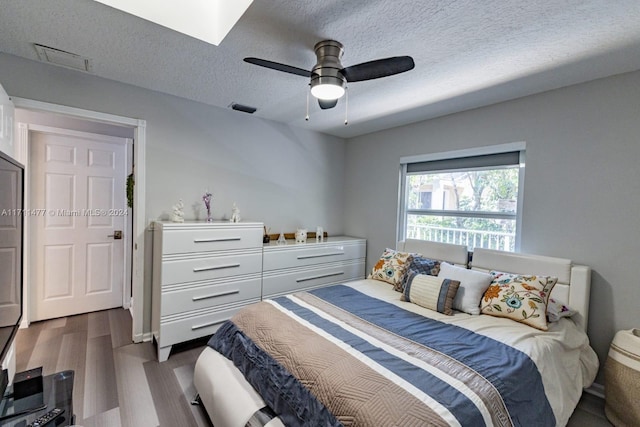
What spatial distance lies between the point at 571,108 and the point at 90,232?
195 inches

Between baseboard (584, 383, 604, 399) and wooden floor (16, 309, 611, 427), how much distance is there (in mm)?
45

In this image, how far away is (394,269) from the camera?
2.79m

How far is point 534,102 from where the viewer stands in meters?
2.48

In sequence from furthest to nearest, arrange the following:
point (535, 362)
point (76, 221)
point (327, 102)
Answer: point (76, 221), point (327, 102), point (535, 362)

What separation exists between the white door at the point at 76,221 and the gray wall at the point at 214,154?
3.64 ft

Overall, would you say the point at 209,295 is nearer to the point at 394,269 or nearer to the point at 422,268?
the point at 394,269

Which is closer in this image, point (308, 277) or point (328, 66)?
point (328, 66)

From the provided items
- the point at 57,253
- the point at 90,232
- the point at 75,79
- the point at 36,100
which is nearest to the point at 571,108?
the point at 75,79

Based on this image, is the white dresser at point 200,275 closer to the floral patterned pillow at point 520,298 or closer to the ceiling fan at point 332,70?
the ceiling fan at point 332,70

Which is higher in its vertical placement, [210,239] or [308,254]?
[210,239]

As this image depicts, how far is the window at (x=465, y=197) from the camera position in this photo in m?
2.70

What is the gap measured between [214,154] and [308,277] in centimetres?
173

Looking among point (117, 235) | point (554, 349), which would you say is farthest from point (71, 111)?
point (554, 349)

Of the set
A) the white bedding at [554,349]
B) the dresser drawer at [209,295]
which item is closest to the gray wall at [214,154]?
the dresser drawer at [209,295]
